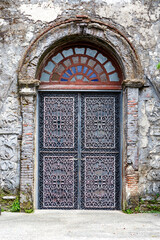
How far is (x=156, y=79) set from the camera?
22.7 ft

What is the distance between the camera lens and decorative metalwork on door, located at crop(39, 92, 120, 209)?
701 cm

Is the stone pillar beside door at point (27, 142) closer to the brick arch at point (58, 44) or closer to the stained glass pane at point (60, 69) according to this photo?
the brick arch at point (58, 44)

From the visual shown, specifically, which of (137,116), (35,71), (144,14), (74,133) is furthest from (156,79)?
(35,71)

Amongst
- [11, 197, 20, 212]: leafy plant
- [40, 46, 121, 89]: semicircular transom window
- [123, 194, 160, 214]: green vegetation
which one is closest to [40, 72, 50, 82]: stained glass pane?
[40, 46, 121, 89]: semicircular transom window

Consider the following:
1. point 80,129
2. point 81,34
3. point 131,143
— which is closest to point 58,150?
point 80,129

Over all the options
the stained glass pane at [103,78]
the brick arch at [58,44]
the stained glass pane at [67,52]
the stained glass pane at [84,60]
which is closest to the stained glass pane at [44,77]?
the brick arch at [58,44]

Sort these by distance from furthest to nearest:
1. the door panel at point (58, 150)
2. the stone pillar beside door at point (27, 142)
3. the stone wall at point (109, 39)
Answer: the door panel at point (58, 150) → the stone wall at point (109, 39) → the stone pillar beside door at point (27, 142)

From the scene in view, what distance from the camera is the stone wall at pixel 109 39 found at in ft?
22.2

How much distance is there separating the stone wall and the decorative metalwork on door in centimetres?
55

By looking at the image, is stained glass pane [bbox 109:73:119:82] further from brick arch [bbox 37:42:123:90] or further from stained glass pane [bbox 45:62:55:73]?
stained glass pane [bbox 45:62:55:73]

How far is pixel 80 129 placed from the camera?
713 centimetres

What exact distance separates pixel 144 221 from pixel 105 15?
3995mm

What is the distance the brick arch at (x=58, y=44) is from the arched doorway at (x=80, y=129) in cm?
28

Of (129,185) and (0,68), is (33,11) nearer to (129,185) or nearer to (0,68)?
(0,68)
